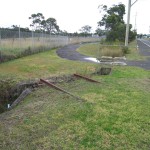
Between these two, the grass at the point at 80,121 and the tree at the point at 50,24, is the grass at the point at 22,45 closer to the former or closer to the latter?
the grass at the point at 80,121

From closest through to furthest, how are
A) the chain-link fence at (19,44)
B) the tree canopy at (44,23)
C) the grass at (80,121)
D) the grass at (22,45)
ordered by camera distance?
the grass at (80,121) → the chain-link fence at (19,44) → the grass at (22,45) → the tree canopy at (44,23)

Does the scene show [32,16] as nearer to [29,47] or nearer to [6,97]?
[29,47]

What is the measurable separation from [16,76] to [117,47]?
11.8 metres

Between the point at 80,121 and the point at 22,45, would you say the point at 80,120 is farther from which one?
the point at 22,45

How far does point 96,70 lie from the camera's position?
494 inches

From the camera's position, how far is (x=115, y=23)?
41750mm

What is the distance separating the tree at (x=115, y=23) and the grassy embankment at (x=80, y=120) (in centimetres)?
2861

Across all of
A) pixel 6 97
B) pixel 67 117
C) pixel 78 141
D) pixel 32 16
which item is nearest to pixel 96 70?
pixel 6 97

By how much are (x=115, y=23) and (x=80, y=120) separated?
125 feet

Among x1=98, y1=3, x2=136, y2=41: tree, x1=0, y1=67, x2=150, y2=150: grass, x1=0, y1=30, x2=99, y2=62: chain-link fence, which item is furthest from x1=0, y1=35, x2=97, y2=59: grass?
x1=98, y1=3, x2=136, y2=41: tree

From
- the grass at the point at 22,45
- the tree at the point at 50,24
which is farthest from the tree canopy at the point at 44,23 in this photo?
the grass at the point at 22,45

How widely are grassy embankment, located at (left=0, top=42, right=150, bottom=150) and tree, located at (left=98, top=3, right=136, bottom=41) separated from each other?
2861 cm

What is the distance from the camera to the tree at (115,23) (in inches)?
1427

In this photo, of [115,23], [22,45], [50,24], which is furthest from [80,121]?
[50,24]
